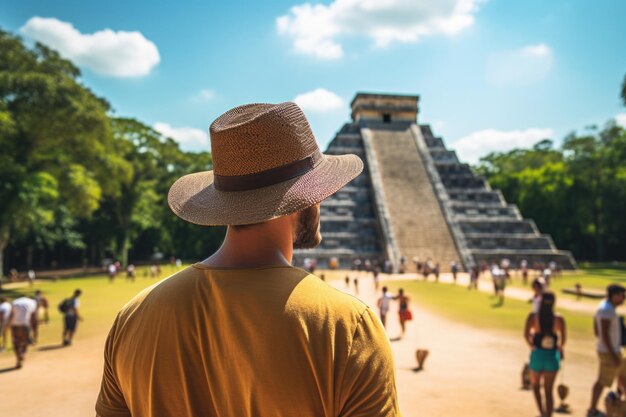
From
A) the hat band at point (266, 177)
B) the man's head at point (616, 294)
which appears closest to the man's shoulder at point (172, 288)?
the hat band at point (266, 177)

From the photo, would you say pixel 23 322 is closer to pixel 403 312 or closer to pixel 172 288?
pixel 403 312

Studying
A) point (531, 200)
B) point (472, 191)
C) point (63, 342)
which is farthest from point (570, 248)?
point (63, 342)

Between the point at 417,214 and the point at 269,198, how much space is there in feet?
95.5

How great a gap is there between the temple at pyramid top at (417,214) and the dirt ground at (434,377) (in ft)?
50.6

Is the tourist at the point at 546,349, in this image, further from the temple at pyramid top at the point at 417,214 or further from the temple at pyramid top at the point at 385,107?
the temple at pyramid top at the point at 385,107

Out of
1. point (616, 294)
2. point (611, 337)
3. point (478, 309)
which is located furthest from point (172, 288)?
point (478, 309)

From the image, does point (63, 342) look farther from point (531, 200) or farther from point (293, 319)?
point (531, 200)

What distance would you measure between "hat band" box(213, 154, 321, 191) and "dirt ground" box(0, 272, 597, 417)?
5041 millimetres

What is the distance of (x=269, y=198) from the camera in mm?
1354

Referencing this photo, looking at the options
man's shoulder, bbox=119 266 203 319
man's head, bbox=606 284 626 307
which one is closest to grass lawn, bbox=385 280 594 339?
man's head, bbox=606 284 626 307

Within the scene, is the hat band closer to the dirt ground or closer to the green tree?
the dirt ground

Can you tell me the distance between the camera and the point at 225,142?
1392mm

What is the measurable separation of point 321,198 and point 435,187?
103 feet

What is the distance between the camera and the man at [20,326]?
8.15 meters
